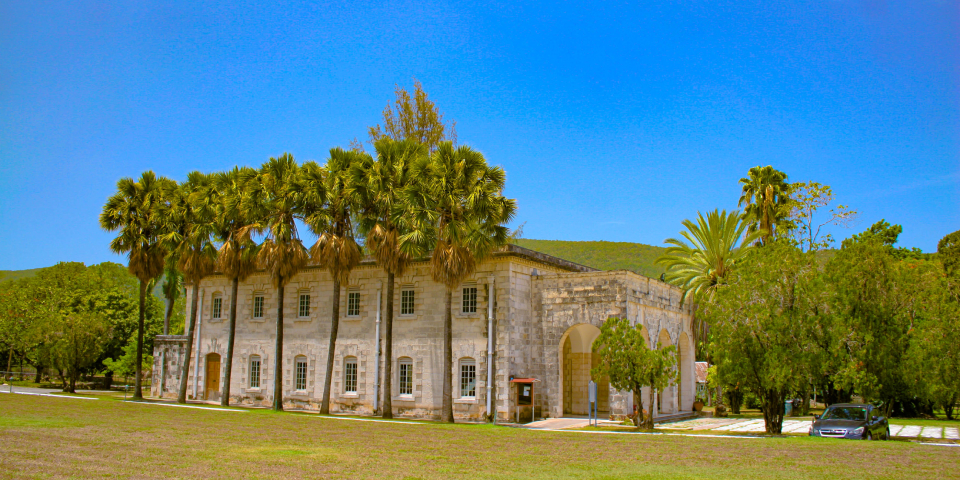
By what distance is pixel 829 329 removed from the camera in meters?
22.1

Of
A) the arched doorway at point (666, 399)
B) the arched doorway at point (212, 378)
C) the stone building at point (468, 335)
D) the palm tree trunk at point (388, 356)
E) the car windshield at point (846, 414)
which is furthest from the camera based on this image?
the arched doorway at point (212, 378)

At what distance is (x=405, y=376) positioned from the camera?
94.0 feet

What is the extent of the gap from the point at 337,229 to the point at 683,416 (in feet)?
53.9

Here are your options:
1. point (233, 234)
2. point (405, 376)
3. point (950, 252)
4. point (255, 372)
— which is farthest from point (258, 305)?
point (950, 252)

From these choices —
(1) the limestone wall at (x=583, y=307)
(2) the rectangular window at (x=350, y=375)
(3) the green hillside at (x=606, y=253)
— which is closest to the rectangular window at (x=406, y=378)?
(2) the rectangular window at (x=350, y=375)

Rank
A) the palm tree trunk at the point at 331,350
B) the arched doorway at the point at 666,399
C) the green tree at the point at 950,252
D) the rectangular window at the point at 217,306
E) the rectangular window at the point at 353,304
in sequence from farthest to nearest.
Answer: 1. the green tree at the point at 950,252
2. the rectangular window at the point at 217,306
3. the rectangular window at the point at 353,304
4. the arched doorway at the point at 666,399
5. the palm tree trunk at the point at 331,350

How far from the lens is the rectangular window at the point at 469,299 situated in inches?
1075

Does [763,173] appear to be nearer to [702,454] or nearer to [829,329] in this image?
[829,329]

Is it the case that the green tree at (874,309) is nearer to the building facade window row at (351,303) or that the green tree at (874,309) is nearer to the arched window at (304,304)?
the building facade window row at (351,303)

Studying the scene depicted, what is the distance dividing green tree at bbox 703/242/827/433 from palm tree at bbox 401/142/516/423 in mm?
8283

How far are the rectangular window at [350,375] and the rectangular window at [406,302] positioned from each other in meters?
3.22

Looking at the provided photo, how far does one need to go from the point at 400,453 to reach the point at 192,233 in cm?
2144

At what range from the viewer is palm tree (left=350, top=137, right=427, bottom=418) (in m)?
26.4

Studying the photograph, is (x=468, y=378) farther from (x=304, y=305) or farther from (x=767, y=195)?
(x=767, y=195)
